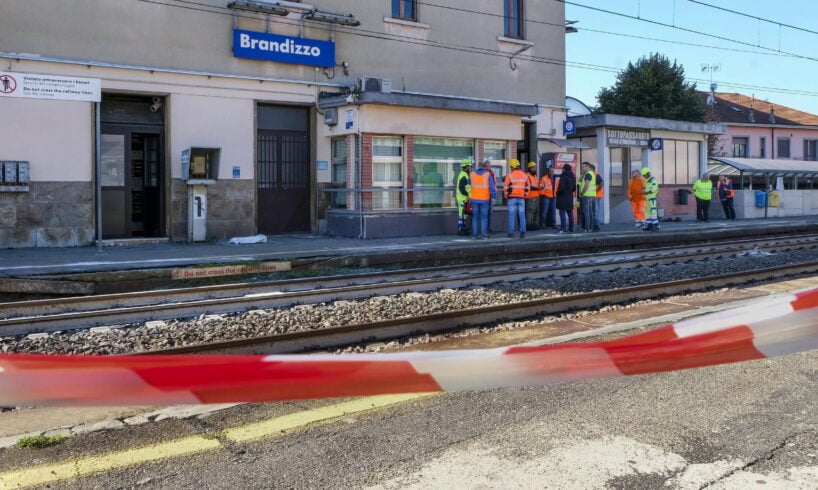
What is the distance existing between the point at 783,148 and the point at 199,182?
2049 inches

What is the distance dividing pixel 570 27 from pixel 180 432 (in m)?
25.8

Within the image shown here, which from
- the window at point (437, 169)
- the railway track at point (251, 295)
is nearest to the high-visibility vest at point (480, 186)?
the window at point (437, 169)

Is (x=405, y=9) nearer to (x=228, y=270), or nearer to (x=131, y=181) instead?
(x=131, y=181)

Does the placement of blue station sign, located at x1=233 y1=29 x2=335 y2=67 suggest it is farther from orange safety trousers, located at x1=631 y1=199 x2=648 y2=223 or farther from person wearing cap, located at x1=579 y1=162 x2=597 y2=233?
orange safety trousers, located at x1=631 y1=199 x2=648 y2=223

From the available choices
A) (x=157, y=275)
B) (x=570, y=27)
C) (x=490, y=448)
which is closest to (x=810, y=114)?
(x=570, y=27)

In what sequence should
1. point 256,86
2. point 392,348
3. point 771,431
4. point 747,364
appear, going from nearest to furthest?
1. point 771,431
2. point 747,364
3. point 392,348
4. point 256,86

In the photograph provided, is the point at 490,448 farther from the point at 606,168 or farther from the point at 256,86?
the point at 606,168

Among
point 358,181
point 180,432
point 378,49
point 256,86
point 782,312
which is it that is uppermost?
point 378,49

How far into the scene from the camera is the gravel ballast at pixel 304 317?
7.25m

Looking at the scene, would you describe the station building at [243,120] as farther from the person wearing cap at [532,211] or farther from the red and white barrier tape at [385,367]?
the red and white barrier tape at [385,367]

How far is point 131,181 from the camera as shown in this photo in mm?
17250

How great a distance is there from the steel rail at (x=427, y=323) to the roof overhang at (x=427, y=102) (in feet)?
31.0

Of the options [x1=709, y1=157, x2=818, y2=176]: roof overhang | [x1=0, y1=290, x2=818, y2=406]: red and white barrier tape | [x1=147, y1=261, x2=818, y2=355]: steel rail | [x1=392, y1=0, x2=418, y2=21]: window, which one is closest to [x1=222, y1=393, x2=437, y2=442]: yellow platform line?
[x1=0, y1=290, x2=818, y2=406]: red and white barrier tape

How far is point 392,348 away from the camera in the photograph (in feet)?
23.7
